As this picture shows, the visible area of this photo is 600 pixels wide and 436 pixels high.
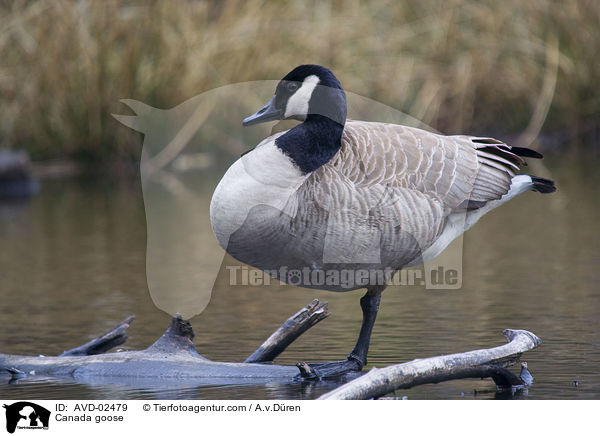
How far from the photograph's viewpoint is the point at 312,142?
5.79 meters

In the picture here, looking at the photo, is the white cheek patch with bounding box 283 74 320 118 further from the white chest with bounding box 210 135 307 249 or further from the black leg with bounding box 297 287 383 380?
the black leg with bounding box 297 287 383 380

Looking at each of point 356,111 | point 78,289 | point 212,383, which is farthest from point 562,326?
point 356,111

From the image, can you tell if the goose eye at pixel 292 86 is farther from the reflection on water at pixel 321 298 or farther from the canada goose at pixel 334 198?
the reflection on water at pixel 321 298

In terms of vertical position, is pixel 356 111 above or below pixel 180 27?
below

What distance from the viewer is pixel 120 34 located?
57.2 ft

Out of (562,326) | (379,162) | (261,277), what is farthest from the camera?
(261,277)

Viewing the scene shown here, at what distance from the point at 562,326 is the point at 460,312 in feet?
3.03
